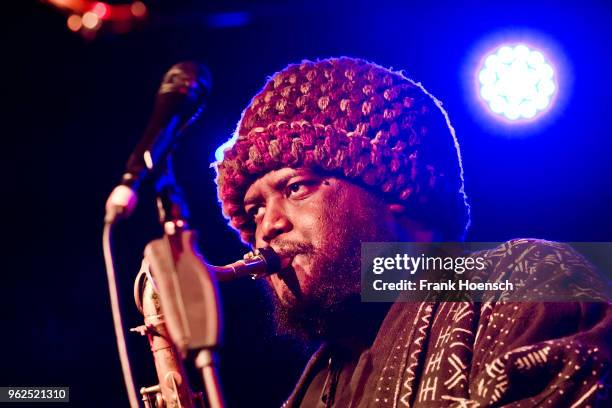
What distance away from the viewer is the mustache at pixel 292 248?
271cm

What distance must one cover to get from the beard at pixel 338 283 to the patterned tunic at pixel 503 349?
0.83 feet

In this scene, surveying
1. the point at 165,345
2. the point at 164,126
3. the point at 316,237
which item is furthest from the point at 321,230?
the point at 164,126

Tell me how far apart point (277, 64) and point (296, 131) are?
4.54 feet

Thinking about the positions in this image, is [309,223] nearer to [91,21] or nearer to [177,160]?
[91,21]

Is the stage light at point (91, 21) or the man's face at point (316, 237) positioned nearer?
the stage light at point (91, 21)

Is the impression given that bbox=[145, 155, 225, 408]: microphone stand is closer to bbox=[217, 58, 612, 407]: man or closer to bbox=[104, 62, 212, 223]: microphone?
bbox=[104, 62, 212, 223]: microphone

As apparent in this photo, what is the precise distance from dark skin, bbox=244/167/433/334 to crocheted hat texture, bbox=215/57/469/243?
0.20ft

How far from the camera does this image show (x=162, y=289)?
1.53m

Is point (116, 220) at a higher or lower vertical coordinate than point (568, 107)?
lower

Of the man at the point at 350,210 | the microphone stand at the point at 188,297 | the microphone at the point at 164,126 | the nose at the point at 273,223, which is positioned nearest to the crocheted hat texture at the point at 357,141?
the man at the point at 350,210

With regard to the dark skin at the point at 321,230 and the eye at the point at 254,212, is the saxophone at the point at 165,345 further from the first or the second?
the eye at the point at 254,212

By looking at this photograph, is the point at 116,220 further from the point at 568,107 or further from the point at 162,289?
the point at 568,107

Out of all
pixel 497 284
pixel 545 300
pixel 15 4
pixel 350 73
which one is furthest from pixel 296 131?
pixel 15 4

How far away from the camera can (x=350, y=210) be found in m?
2.81
